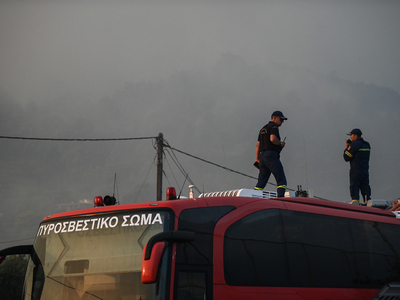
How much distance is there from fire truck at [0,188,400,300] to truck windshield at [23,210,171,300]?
12mm

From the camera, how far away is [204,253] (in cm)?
521

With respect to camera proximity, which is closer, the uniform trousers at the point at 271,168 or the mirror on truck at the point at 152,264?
the mirror on truck at the point at 152,264

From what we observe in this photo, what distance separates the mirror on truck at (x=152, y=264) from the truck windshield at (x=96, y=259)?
1.69 feet

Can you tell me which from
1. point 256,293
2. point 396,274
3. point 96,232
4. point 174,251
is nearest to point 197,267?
point 174,251

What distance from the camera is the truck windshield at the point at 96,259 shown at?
496 cm

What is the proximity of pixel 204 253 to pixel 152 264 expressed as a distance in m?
1.02

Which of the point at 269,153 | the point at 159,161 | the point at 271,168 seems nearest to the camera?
the point at 271,168

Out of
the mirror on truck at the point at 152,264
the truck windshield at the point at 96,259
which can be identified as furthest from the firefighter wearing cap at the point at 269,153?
the mirror on truck at the point at 152,264

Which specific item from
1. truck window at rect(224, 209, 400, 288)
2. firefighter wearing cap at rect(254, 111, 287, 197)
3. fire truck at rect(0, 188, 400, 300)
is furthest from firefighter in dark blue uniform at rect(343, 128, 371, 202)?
fire truck at rect(0, 188, 400, 300)

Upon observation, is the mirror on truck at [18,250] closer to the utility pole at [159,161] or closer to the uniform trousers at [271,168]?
the uniform trousers at [271,168]

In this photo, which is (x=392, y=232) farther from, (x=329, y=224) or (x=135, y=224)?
(x=135, y=224)

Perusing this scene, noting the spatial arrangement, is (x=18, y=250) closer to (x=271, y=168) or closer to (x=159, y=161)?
(x=271, y=168)

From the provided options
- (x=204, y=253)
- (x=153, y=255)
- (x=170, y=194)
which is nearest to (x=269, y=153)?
(x=170, y=194)

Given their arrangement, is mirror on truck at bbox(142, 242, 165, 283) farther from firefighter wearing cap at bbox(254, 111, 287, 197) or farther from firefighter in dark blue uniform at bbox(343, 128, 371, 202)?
firefighter in dark blue uniform at bbox(343, 128, 371, 202)
